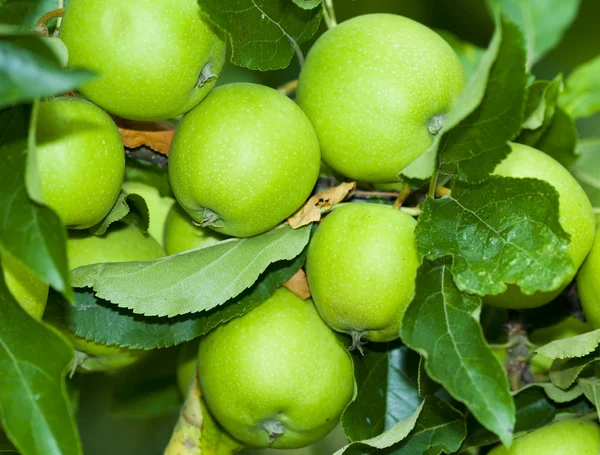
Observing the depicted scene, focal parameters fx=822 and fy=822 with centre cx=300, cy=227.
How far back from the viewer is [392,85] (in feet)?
3.17

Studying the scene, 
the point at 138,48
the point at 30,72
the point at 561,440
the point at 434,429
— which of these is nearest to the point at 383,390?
the point at 434,429

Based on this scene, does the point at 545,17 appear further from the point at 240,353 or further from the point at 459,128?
the point at 240,353

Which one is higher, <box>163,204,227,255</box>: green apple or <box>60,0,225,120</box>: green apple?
<box>60,0,225,120</box>: green apple

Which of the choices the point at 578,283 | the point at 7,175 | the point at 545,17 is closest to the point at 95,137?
the point at 7,175

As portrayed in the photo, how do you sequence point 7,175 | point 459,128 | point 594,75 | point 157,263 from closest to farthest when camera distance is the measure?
1. point 7,175
2. point 459,128
3. point 157,263
4. point 594,75

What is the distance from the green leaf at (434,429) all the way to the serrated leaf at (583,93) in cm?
56

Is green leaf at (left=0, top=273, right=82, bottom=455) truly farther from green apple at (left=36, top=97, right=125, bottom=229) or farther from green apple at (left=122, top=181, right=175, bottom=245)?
green apple at (left=122, top=181, right=175, bottom=245)

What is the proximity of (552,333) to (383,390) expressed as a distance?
0.28m

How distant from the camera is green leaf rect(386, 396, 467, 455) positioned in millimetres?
1015

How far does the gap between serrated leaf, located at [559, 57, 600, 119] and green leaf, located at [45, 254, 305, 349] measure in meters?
0.63

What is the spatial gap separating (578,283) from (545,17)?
0.49 m

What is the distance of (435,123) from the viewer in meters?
0.99

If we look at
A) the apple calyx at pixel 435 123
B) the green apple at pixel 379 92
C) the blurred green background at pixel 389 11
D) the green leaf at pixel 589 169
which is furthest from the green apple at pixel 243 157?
the blurred green background at pixel 389 11

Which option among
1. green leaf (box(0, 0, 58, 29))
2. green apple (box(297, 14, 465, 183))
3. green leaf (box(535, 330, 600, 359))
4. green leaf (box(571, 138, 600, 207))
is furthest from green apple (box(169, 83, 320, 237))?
green leaf (box(571, 138, 600, 207))
